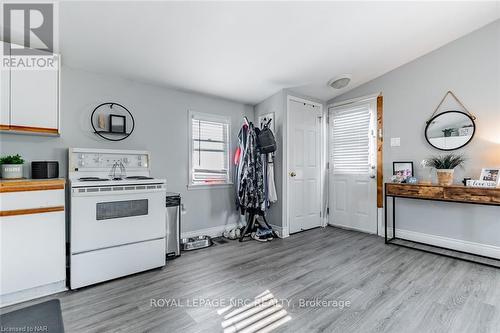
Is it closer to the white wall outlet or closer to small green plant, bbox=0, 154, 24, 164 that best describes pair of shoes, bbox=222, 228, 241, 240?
small green plant, bbox=0, 154, 24, 164

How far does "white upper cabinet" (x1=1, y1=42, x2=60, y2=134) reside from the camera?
2203mm

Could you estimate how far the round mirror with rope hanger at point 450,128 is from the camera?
3.14 m

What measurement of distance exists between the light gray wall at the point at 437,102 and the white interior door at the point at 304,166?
1.05 m

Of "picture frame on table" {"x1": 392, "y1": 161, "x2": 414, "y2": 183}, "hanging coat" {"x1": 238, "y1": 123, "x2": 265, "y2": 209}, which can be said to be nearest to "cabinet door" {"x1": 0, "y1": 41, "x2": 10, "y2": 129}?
"hanging coat" {"x1": 238, "y1": 123, "x2": 265, "y2": 209}

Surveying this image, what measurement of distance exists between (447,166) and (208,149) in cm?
324

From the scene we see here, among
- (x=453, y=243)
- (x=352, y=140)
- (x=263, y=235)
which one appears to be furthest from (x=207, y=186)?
(x=453, y=243)

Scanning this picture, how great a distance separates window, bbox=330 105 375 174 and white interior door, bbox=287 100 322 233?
0.31m

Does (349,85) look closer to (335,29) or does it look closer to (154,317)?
(335,29)

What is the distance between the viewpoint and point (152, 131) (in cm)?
334

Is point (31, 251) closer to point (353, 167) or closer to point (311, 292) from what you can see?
point (311, 292)

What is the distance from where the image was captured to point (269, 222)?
4.09m

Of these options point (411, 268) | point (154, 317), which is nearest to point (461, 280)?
point (411, 268)

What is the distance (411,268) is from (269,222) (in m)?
2.01

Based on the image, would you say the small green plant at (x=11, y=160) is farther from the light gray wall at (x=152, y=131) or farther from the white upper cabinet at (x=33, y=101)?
the white upper cabinet at (x=33, y=101)
